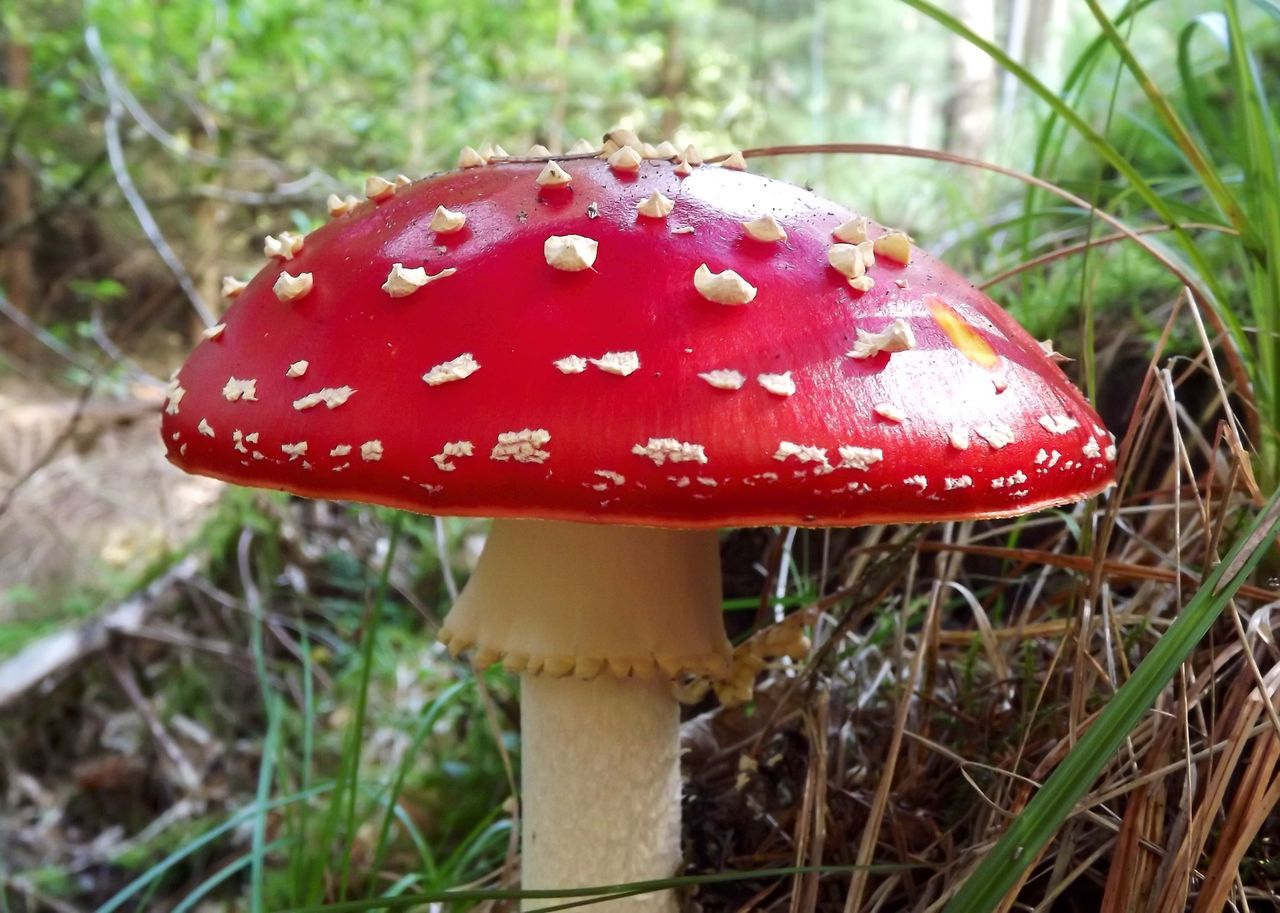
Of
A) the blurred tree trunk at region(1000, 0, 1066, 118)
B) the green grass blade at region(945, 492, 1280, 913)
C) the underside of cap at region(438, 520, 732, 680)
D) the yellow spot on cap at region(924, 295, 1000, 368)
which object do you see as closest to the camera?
the green grass blade at region(945, 492, 1280, 913)

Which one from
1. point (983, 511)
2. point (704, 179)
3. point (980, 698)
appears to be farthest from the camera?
point (980, 698)

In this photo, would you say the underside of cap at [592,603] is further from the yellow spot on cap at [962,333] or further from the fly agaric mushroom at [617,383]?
the yellow spot on cap at [962,333]

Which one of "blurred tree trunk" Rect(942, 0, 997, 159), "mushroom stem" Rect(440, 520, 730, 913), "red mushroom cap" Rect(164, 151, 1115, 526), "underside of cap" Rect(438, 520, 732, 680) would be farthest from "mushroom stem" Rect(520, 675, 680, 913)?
"blurred tree trunk" Rect(942, 0, 997, 159)

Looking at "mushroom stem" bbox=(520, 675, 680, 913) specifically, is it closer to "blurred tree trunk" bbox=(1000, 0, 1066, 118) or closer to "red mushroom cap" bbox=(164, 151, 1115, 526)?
"red mushroom cap" bbox=(164, 151, 1115, 526)

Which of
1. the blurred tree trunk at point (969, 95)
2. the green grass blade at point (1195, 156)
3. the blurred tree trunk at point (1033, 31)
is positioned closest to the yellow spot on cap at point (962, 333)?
the green grass blade at point (1195, 156)

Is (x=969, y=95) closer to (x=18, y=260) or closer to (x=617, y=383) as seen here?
(x=617, y=383)

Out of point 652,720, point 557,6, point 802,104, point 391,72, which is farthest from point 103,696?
point 802,104

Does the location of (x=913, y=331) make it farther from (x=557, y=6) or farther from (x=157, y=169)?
(x=157, y=169)
